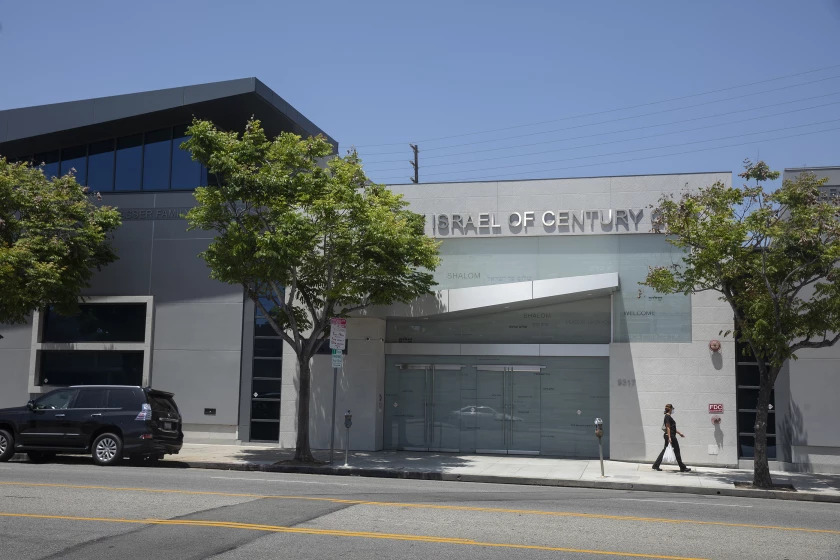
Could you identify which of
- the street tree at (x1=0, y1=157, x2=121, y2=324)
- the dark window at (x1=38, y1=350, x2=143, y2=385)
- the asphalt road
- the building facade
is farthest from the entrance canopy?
the street tree at (x1=0, y1=157, x2=121, y2=324)

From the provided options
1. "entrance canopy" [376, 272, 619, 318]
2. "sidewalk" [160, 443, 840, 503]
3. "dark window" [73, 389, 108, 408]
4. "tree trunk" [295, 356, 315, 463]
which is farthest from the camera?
"entrance canopy" [376, 272, 619, 318]

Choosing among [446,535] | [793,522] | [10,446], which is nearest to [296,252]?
[10,446]

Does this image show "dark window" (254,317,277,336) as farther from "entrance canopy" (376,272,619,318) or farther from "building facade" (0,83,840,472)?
"entrance canopy" (376,272,619,318)

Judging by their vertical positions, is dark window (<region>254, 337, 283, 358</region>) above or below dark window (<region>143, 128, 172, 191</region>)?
below

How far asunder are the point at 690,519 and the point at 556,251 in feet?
38.1

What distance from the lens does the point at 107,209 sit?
949 inches

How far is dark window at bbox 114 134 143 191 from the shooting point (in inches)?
1022

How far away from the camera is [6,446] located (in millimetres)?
19047

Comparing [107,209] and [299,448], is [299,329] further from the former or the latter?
[107,209]

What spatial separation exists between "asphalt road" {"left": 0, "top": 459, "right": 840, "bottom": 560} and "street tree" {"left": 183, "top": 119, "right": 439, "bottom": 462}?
203 inches

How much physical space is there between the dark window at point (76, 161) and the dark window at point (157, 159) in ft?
6.84

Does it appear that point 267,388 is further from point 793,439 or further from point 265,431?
point 793,439

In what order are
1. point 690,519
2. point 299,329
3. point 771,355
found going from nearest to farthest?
1. point 690,519
2. point 771,355
3. point 299,329

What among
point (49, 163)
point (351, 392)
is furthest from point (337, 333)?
point (49, 163)
